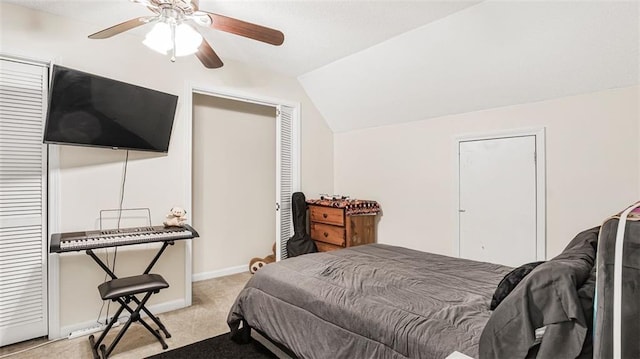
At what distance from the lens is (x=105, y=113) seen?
2723mm

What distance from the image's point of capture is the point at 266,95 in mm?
3984

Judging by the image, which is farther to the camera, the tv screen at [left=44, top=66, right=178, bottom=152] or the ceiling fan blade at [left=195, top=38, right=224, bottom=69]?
the tv screen at [left=44, top=66, right=178, bottom=152]

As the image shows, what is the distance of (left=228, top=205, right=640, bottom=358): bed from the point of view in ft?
3.81

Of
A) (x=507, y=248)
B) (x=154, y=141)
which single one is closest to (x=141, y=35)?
(x=154, y=141)

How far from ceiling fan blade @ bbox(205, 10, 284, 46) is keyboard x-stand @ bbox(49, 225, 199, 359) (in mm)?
1690

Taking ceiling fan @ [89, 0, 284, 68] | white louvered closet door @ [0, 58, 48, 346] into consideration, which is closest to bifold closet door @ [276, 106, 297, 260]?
ceiling fan @ [89, 0, 284, 68]

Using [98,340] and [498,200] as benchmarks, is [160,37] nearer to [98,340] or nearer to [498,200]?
[98,340]

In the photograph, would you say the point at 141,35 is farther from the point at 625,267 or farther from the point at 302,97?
the point at 625,267

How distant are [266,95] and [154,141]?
1.44m

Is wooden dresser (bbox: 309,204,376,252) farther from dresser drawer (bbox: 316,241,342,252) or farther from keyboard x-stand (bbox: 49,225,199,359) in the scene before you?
keyboard x-stand (bbox: 49,225,199,359)

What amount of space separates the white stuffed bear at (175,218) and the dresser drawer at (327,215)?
5.41 ft

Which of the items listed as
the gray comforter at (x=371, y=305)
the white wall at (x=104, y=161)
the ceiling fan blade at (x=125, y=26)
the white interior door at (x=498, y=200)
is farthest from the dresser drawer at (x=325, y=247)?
the ceiling fan blade at (x=125, y=26)

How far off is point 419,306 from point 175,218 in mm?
2306

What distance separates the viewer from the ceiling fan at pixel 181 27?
6.46 ft
